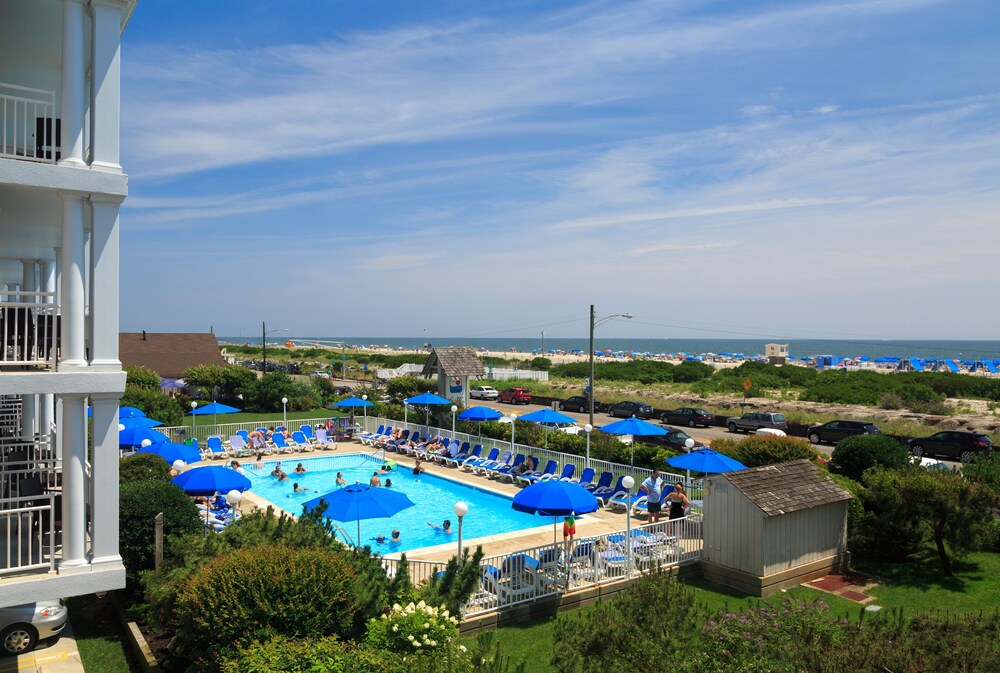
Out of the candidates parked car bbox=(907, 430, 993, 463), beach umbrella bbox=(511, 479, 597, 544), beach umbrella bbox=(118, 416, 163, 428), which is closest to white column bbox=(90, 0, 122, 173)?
beach umbrella bbox=(511, 479, 597, 544)

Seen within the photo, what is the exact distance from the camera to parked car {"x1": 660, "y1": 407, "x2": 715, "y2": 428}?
3934cm

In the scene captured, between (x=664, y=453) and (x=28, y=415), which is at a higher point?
(x=28, y=415)

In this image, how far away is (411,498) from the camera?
22266 mm

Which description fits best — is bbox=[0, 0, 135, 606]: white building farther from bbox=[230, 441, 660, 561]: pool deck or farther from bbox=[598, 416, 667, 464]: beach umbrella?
bbox=[598, 416, 667, 464]: beach umbrella

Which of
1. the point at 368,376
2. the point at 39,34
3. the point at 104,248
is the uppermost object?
the point at 39,34

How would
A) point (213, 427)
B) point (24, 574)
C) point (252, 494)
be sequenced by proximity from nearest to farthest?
point (24, 574) → point (252, 494) → point (213, 427)

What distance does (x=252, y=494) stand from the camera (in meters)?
22.1

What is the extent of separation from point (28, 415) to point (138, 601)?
4.76 meters

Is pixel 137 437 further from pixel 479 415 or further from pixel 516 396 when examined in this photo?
pixel 516 396

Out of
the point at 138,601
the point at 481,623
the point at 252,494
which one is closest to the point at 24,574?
the point at 138,601

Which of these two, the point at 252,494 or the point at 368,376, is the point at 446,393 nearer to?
the point at 252,494

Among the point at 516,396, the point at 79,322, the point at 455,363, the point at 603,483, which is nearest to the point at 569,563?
the point at 603,483

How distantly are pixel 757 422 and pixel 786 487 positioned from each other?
23.4 m

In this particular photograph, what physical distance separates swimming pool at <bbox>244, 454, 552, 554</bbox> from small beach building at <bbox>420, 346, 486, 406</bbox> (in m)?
5.78
